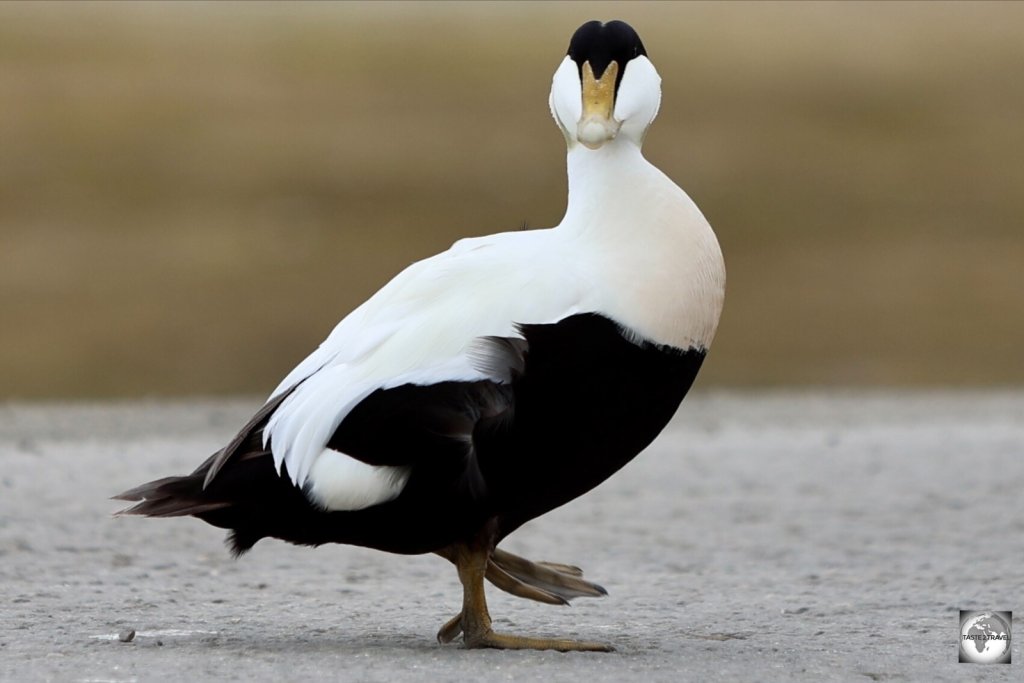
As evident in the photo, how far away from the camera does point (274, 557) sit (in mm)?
7191

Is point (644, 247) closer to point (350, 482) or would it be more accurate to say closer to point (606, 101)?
point (606, 101)

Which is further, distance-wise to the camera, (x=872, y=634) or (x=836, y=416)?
(x=836, y=416)

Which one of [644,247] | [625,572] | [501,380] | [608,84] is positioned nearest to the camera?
[501,380]

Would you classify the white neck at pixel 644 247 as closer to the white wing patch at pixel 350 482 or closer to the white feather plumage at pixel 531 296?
the white feather plumage at pixel 531 296

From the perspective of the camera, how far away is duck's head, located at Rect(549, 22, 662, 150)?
4.58 metres

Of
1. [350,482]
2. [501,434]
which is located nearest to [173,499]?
[350,482]

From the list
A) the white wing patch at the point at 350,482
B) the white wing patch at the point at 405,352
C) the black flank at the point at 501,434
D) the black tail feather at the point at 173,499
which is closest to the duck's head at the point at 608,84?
the white wing patch at the point at 405,352

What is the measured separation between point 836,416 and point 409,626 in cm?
762

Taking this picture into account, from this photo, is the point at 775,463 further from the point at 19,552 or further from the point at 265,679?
the point at 265,679

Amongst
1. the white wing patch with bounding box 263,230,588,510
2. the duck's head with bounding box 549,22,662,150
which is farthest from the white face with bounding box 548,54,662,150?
the white wing patch with bounding box 263,230,588,510

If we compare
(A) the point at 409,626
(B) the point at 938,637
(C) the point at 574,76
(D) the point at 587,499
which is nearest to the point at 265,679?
(A) the point at 409,626

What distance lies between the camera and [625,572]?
6.94m

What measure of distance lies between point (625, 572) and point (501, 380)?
274 centimetres

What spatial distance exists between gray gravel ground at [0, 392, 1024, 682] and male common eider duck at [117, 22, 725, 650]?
1.19ft
